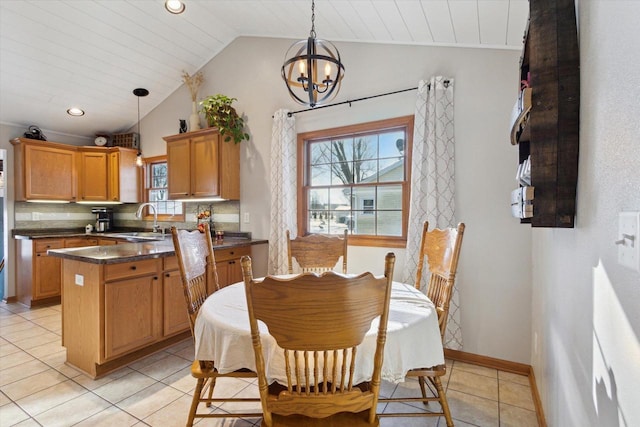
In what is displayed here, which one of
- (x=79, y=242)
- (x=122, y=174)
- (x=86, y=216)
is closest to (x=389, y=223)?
(x=122, y=174)

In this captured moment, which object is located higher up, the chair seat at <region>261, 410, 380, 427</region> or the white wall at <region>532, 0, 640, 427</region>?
the white wall at <region>532, 0, 640, 427</region>

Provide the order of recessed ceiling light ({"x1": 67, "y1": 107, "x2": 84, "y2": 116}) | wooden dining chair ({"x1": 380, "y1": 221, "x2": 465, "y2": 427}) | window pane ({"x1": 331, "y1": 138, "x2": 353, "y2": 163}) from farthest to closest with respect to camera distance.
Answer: recessed ceiling light ({"x1": 67, "y1": 107, "x2": 84, "y2": 116}), window pane ({"x1": 331, "y1": 138, "x2": 353, "y2": 163}), wooden dining chair ({"x1": 380, "y1": 221, "x2": 465, "y2": 427})

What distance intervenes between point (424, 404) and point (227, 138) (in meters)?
3.23

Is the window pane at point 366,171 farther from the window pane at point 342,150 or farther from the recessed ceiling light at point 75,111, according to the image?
the recessed ceiling light at point 75,111

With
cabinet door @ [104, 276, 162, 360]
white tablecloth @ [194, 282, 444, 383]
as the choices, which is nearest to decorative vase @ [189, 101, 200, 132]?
cabinet door @ [104, 276, 162, 360]

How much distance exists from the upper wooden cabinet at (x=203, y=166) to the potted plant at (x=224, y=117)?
0.12 metres

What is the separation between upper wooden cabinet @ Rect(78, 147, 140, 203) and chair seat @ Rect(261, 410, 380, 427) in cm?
474

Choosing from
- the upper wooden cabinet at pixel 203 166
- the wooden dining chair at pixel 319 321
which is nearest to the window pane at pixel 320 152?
the upper wooden cabinet at pixel 203 166

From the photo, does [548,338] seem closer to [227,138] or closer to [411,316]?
[411,316]

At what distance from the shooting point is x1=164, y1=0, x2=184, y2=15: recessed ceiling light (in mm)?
3104

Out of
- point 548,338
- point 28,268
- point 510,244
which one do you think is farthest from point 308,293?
point 28,268

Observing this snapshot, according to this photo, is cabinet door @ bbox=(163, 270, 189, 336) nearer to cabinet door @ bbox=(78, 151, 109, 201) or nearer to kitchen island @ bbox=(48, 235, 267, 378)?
kitchen island @ bbox=(48, 235, 267, 378)

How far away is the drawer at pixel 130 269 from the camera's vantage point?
93.7 inches

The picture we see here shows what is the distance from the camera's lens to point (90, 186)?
4785 millimetres
